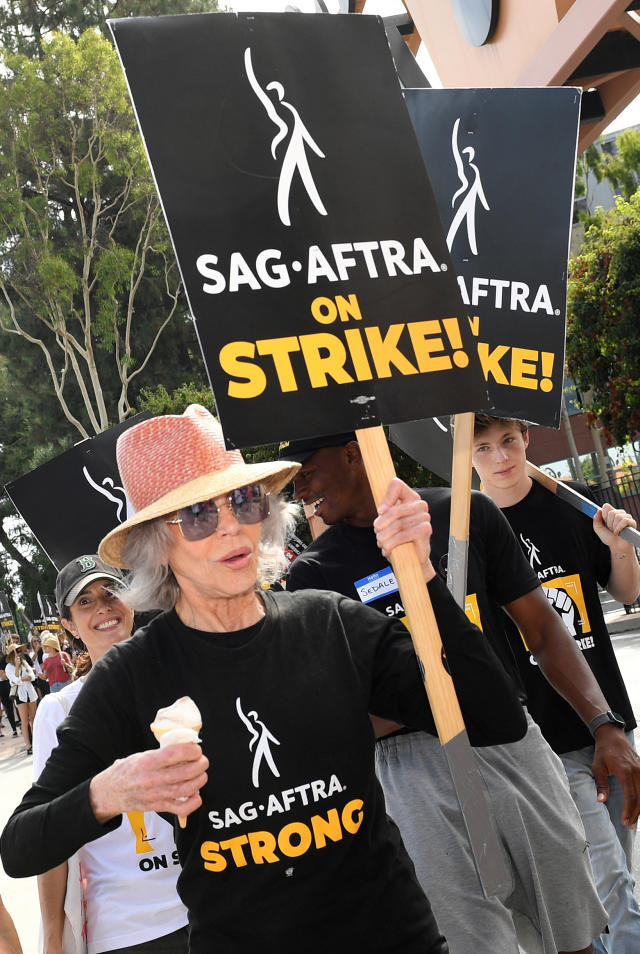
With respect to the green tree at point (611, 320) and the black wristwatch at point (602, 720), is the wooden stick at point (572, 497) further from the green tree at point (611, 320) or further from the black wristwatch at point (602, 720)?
the green tree at point (611, 320)

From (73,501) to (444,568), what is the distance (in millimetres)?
1811

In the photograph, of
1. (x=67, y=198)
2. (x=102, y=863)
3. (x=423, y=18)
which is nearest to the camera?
(x=102, y=863)

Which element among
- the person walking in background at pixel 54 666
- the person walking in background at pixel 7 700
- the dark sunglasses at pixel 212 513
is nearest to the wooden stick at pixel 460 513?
the dark sunglasses at pixel 212 513

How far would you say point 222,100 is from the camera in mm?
2662

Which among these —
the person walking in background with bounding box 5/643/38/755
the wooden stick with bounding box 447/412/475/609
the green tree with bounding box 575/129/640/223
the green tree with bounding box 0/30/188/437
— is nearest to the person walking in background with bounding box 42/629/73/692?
the person walking in background with bounding box 5/643/38/755

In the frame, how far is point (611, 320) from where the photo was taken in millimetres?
17875

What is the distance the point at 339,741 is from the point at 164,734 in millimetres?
441

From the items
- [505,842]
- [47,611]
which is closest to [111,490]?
[505,842]

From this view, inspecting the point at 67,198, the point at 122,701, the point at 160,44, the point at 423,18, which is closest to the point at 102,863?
the point at 122,701

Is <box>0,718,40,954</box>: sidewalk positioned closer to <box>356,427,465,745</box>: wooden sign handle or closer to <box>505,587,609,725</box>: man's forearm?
<box>505,587,609,725</box>: man's forearm

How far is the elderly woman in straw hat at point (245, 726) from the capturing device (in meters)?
2.24

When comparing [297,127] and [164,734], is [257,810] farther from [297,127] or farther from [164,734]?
[297,127]

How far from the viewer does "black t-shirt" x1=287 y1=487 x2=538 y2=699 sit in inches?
131

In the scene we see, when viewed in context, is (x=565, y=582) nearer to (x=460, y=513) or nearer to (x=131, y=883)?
(x=460, y=513)
